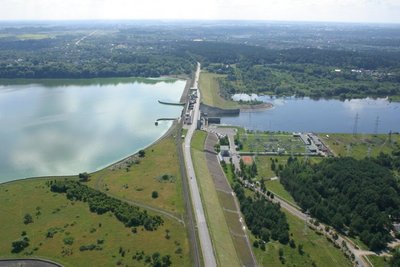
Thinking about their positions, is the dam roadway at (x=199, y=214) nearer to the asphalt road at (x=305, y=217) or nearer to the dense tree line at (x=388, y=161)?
the asphalt road at (x=305, y=217)

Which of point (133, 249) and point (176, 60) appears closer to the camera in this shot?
point (133, 249)

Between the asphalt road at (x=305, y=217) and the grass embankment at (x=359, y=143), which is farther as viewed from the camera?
the grass embankment at (x=359, y=143)

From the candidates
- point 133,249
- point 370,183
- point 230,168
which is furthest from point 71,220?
point 370,183

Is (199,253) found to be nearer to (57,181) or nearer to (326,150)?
(57,181)

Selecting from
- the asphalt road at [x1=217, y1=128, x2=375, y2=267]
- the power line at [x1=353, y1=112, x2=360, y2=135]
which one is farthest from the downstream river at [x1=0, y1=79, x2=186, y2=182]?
the power line at [x1=353, y1=112, x2=360, y2=135]

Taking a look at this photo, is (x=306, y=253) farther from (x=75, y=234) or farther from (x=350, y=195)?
(x=75, y=234)

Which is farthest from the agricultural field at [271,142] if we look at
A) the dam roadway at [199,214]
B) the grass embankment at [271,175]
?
the dam roadway at [199,214]

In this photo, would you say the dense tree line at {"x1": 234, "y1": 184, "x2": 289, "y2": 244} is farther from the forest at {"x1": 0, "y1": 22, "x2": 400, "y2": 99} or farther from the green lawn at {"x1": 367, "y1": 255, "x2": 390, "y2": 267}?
the forest at {"x1": 0, "y1": 22, "x2": 400, "y2": 99}
